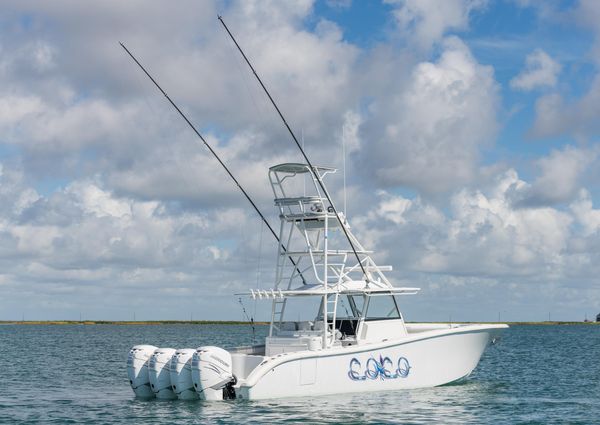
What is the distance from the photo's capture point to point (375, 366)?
2681 centimetres

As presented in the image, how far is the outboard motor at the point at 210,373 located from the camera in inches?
954

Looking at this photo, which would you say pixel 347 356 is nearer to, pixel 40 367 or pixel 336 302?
pixel 336 302

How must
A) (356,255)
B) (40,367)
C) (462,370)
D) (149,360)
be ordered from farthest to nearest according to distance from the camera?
1. (40,367)
2. (462,370)
3. (356,255)
4. (149,360)

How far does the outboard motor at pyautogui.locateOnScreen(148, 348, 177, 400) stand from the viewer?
25.2 m

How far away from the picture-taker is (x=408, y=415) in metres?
24.0

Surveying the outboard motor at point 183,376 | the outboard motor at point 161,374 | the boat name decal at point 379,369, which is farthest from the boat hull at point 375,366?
the outboard motor at point 161,374

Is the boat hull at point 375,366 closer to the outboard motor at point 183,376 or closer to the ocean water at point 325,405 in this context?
the ocean water at point 325,405

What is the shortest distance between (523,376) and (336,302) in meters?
16.7

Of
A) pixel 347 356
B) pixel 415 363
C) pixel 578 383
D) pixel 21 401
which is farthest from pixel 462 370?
pixel 21 401

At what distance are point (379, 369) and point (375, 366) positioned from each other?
0.66 ft

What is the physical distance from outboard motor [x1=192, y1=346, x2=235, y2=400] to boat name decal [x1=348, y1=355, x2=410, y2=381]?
3.93 m

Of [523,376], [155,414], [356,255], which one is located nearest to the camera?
[155,414]

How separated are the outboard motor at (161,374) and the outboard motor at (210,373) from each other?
111cm

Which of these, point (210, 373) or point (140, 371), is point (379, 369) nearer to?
point (210, 373)
